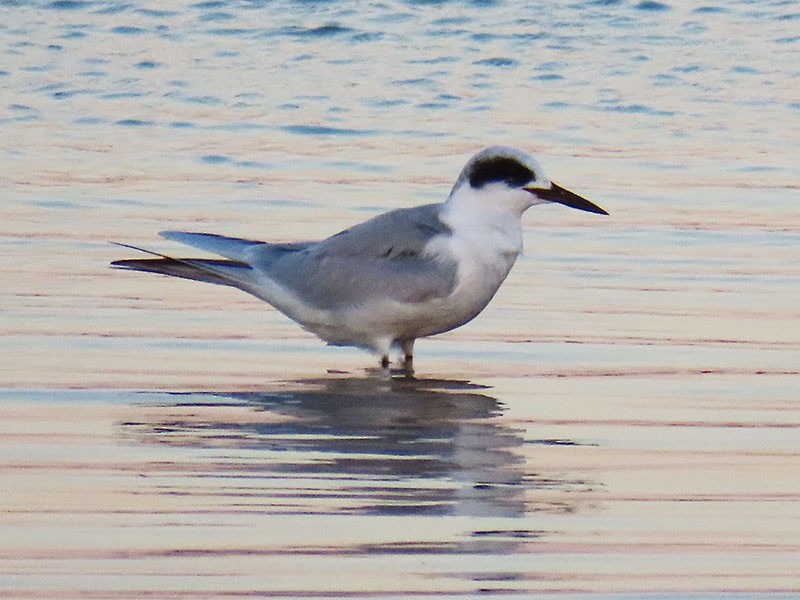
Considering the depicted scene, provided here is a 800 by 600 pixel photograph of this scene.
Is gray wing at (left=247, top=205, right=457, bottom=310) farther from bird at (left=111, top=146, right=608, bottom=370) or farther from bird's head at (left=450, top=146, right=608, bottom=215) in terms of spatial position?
bird's head at (left=450, top=146, right=608, bottom=215)

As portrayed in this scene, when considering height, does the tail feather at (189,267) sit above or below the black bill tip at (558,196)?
below

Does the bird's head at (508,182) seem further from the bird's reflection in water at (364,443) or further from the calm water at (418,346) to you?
the bird's reflection in water at (364,443)

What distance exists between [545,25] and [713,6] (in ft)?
4.75

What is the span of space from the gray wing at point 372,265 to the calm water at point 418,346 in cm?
22

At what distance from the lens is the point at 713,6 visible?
14.6 metres

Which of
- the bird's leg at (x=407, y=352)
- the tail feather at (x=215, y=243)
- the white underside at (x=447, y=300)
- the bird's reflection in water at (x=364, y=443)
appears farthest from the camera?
the tail feather at (x=215, y=243)

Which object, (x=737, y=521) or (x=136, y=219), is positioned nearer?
(x=737, y=521)

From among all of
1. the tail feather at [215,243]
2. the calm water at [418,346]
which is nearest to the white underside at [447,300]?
the calm water at [418,346]

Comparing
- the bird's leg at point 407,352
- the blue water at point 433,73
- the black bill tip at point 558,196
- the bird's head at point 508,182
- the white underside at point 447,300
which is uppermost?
the bird's head at point 508,182

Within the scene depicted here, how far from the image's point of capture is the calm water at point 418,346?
424 centimetres

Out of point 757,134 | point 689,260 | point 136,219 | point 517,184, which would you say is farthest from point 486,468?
point 757,134

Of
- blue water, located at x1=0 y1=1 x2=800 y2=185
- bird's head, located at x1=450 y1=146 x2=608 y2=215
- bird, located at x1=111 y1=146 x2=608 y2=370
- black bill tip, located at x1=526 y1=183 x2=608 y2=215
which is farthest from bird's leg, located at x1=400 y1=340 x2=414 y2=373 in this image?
blue water, located at x1=0 y1=1 x2=800 y2=185

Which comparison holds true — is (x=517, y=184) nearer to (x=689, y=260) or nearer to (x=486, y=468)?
(x=689, y=260)

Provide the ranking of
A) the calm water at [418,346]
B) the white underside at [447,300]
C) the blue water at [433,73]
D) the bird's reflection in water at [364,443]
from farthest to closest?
1. the blue water at [433,73]
2. the white underside at [447,300]
3. the bird's reflection in water at [364,443]
4. the calm water at [418,346]
